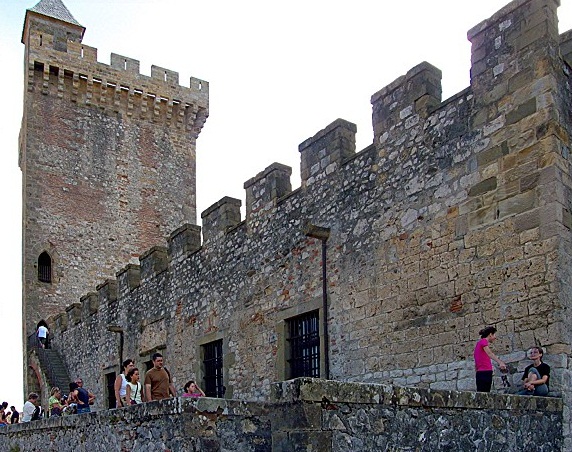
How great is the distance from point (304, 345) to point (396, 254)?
2.60 metres

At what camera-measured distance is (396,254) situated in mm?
9875

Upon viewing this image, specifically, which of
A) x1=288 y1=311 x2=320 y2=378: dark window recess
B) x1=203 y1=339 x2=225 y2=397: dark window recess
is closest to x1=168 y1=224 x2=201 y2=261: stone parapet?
x1=203 y1=339 x2=225 y2=397: dark window recess

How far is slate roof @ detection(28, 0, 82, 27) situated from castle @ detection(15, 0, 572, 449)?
1238cm

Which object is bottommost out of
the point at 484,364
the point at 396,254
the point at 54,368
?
the point at 54,368

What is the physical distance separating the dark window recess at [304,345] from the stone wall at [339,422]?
460 centimetres

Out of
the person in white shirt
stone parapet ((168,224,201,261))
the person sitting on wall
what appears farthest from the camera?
the person in white shirt

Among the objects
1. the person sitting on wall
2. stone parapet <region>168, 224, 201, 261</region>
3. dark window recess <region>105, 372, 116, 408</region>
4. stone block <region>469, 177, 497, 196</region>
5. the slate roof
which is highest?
the slate roof

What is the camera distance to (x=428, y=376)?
29.7ft

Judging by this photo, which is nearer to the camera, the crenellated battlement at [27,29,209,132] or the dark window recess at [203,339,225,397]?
the dark window recess at [203,339,225,397]

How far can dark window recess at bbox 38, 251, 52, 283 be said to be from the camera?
972 inches

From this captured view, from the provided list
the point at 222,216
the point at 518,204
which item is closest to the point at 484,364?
the point at 518,204

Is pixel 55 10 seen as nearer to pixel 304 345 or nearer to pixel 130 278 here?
pixel 130 278

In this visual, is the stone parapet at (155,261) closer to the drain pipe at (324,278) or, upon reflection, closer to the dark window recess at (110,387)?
the dark window recess at (110,387)

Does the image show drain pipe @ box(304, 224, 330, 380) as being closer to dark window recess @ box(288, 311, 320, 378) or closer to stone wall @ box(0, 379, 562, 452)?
dark window recess @ box(288, 311, 320, 378)
